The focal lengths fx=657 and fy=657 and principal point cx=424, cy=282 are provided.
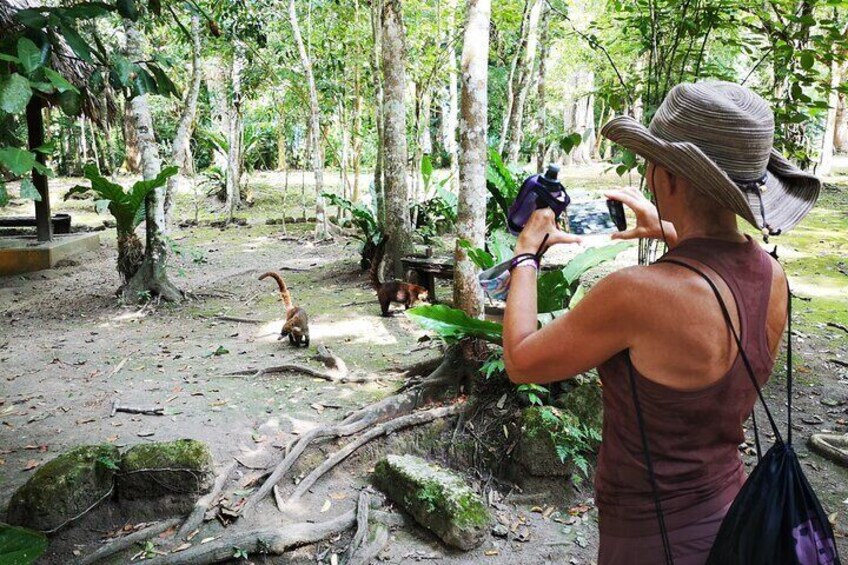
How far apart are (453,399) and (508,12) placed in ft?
29.7

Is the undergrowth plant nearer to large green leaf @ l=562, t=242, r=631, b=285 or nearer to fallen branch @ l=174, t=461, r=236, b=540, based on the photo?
fallen branch @ l=174, t=461, r=236, b=540

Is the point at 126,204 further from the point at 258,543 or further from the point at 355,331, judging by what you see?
the point at 258,543

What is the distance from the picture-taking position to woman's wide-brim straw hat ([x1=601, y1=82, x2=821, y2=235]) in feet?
4.21

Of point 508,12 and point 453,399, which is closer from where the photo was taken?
point 453,399

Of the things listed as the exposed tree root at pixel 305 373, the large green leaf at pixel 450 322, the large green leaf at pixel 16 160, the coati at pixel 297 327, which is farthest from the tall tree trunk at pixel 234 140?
the large green leaf at pixel 16 160

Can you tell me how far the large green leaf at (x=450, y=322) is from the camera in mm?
4316

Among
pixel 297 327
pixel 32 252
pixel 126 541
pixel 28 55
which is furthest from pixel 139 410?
pixel 32 252

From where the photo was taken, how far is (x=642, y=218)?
1.74 metres

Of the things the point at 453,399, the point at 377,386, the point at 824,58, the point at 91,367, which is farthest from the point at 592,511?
the point at 91,367

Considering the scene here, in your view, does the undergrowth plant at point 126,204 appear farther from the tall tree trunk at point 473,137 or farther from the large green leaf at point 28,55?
the large green leaf at point 28,55

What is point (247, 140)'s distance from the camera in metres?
18.5

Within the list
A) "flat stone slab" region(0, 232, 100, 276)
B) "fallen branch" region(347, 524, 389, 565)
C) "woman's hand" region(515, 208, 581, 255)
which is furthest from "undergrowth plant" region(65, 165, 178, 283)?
"woman's hand" region(515, 208, 581, 255)

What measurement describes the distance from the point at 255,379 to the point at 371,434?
1.76 metres

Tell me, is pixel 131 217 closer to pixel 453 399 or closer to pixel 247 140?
pixel 453 399
